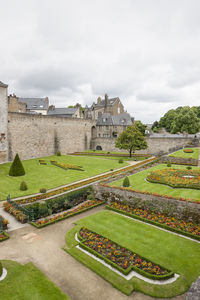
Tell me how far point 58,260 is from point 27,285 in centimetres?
213

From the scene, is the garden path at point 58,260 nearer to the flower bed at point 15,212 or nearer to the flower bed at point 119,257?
the flower bed at point 15,212

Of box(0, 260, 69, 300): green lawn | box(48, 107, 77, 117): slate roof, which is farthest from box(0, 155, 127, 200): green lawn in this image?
box(48, 107, 77, 117): slate roof

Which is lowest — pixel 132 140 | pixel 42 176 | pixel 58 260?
pixel 58 260

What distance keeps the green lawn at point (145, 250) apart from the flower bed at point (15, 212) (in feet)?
13.4

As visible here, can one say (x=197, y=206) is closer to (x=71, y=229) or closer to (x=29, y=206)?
(x=71, y=229)

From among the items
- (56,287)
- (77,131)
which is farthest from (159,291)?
(77,131)

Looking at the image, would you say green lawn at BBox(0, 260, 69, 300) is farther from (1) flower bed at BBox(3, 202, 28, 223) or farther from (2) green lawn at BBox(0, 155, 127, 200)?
(2) green lawn at BBox(0, 155, 127, 200)

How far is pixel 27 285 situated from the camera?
909 cm

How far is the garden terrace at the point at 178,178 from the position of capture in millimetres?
19688

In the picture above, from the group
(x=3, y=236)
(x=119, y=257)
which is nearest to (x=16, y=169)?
(x=3, y=236)

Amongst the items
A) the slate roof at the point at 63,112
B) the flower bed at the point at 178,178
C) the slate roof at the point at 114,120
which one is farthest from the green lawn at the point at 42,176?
the slate roof at the point at 63,112

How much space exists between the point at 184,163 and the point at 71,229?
77.4 feet

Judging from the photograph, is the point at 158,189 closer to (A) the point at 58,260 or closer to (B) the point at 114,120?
(A) the point at 58,260

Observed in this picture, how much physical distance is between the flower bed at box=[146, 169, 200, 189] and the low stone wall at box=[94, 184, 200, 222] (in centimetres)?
Result: 434
